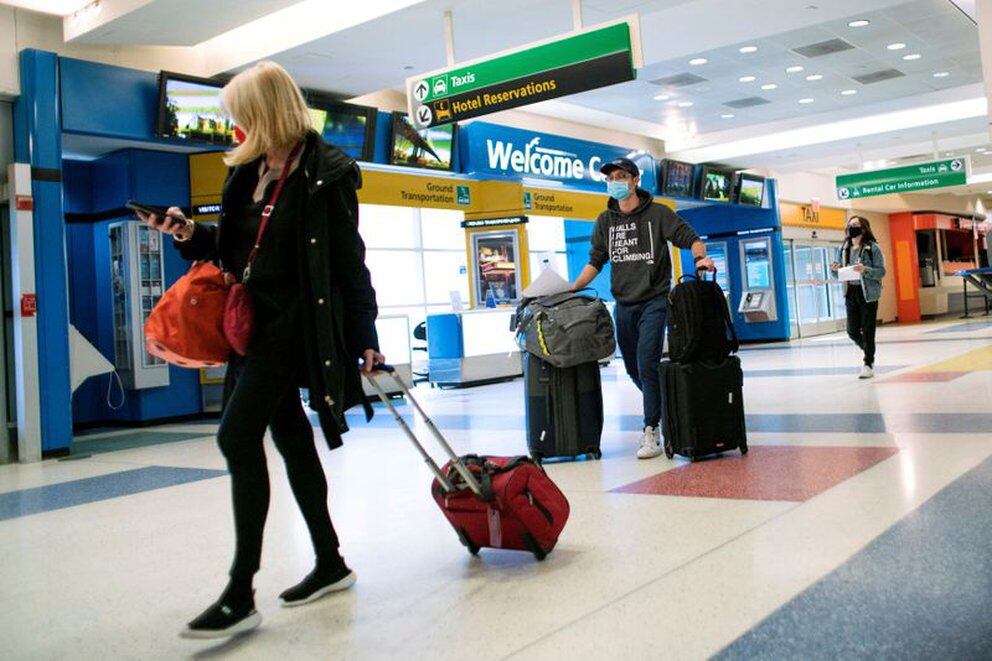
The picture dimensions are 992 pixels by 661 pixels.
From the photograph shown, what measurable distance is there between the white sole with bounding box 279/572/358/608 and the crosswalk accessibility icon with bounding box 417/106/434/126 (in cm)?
607

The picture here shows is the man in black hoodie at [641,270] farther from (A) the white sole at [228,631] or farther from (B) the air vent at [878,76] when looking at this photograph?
(B) the air vent at [878,76]

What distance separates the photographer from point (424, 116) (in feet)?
27.2

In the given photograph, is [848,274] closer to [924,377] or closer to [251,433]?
[924,377]

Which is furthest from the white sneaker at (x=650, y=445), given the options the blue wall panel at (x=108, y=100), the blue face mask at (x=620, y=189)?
the blue wall panel at (x=108, y=100)

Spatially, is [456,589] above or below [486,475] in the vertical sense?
below

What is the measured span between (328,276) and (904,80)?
12.7 metres

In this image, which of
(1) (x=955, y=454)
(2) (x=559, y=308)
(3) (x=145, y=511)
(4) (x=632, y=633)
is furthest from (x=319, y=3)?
(4) (x=632, y=633)

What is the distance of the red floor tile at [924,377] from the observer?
7.85 m

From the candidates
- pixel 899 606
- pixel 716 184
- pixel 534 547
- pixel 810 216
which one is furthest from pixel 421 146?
pixel 810 216

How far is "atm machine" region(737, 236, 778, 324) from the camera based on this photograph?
1927 cm

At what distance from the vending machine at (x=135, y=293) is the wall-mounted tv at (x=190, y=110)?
127cm

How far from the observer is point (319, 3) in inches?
327

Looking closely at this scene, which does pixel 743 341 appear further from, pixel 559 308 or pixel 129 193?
pixel 559 308

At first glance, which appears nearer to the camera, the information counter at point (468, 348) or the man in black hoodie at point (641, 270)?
the man in black hoodie at point (641, 270)
